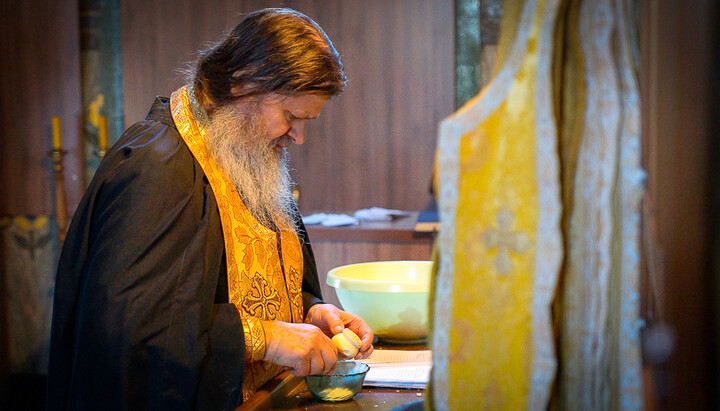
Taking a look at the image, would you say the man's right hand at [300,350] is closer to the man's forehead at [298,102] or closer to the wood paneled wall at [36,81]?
the man's forehead at [298,102]

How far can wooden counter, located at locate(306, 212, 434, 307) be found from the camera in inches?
136

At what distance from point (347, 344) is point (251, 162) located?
541mm

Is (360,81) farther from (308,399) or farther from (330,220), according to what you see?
(308,399)

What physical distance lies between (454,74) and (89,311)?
2.97 meters

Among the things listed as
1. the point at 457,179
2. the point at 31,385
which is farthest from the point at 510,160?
the point at 31,385

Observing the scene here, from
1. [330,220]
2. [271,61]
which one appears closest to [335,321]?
[271,61]

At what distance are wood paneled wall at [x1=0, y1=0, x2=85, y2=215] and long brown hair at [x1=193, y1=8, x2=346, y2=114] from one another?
2696 millimetres

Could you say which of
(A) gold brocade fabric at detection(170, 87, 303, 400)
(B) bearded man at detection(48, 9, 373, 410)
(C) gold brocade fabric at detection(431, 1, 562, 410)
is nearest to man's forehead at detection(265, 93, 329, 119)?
(B) bearded man at detection(48, 9, 373, 410)

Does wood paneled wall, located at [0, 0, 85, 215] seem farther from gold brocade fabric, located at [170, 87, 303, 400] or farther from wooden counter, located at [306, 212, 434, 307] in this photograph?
gold brocade fabric, located at [170, 87, 303, 400]

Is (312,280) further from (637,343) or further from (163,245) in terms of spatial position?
(637,343)

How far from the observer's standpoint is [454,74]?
390cm

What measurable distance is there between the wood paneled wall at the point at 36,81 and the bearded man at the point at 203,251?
8.64ft

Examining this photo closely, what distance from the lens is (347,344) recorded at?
4.83 ft

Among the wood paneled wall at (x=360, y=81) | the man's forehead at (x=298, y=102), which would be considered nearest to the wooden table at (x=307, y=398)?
the man's forehead at (x=298, y=102)
